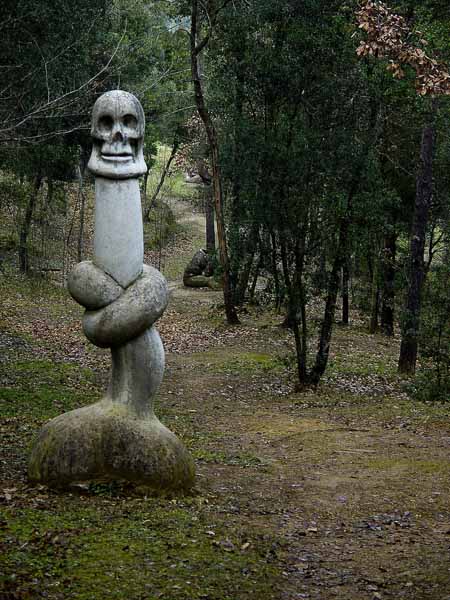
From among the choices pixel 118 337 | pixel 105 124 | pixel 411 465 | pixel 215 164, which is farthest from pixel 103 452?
pixel 215 164

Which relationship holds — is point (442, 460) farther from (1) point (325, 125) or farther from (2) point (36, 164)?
(2) point (36, 164)

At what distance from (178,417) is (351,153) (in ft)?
20.2

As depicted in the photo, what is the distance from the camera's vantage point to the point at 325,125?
17.4m

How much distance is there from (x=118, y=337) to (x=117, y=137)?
201 cm

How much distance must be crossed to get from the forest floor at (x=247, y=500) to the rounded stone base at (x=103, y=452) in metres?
0.17

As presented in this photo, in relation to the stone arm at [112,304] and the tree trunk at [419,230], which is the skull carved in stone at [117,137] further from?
the tree trunk at [419,230]

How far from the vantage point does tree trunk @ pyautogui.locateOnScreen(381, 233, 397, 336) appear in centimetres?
2720

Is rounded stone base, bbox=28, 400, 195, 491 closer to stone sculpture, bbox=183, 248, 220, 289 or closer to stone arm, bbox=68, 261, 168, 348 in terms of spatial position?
stone arm, bbox=68, 261, 168, 348

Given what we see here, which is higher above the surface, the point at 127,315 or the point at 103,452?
the point at 127,315

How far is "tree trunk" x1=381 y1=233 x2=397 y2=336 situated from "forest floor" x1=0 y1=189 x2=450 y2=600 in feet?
22.3

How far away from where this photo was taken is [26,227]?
101ft

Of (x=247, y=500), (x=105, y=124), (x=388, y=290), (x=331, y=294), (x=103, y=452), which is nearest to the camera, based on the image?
(x=103, y=452)

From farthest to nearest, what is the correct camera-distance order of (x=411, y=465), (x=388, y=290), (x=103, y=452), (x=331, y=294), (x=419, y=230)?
1. (x=388, y=290)
2. (x=419, y=230)
3. (x=331, y=294)
4. (x=411, y=465)
5. (x=103, y=452)

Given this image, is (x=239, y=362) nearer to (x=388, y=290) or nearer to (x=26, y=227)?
(x=388, y=290)
